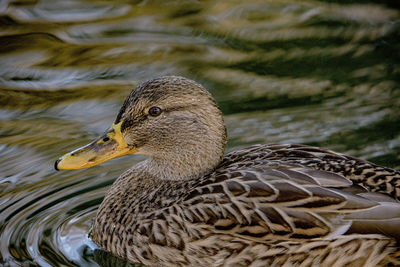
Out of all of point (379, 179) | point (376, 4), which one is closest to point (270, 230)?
point (379, 179)

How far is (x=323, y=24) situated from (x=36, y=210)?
16.4ft

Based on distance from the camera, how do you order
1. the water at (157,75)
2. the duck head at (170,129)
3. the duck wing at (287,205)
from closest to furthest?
1. the duck wing at (287,205)
2. the duck head at (170,129)
3. the water at (157,75)

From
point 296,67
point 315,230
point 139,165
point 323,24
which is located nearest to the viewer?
point 315,230

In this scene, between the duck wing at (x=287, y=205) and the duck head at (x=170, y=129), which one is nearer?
the duck wing at (x=287, y=205)

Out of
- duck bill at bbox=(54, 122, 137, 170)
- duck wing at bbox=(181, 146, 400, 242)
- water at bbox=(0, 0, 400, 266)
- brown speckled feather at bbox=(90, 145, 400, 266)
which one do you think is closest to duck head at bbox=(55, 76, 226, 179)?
duck bill at bbox=(54, 122, 137, 170)

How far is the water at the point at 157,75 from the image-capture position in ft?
19.1

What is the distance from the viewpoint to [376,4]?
948 centimetres

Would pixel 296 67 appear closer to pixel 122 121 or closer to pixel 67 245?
pixel 122 121

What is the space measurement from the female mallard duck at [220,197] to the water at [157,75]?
60 centimetres

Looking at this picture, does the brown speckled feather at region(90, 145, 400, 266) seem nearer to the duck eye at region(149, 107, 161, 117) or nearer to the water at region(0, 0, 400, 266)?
the duck eye at region(149, 107, 161, 117)

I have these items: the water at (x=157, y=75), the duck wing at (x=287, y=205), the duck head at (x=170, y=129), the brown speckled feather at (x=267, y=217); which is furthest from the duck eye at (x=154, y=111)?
the water at (x=157, y=75)

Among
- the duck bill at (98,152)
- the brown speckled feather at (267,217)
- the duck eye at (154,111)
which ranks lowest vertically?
the brown speckled feather at (267,217)

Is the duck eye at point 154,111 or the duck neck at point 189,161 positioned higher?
the duck eye at point 154,111

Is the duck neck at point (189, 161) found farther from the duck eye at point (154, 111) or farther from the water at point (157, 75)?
the water at point (157, 75)
